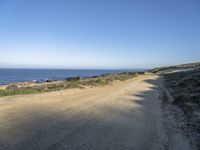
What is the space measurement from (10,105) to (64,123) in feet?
19.4

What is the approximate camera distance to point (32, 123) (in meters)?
12.5

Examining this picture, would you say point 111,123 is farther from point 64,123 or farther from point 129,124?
point 64,123

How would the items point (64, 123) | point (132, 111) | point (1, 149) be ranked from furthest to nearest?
point (132, 111) → point (64, 123) → point (1, 149)

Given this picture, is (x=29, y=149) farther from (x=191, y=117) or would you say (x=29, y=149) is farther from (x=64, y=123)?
(x=191, y=117)

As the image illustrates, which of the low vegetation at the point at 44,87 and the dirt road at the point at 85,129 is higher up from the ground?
the dirt road at the point at 85,129

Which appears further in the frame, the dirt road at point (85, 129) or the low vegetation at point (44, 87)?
the low vegetation at point (44, 87)

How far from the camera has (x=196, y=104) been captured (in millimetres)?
19625

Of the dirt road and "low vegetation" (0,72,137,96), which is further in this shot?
"low vegetation" (0,72,137,96)

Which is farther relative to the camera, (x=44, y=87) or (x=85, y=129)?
(x=44, y=87)

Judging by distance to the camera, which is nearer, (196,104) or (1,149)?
(1,149)

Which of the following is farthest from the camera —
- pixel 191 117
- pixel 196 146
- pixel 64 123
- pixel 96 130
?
pixel 191 117

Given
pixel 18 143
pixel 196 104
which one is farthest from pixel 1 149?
pixel 196 104

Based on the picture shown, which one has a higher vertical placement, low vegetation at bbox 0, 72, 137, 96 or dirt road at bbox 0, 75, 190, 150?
dirt road at bbox 0, 75, 190, 150

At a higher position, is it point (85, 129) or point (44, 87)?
point (85, 129)
